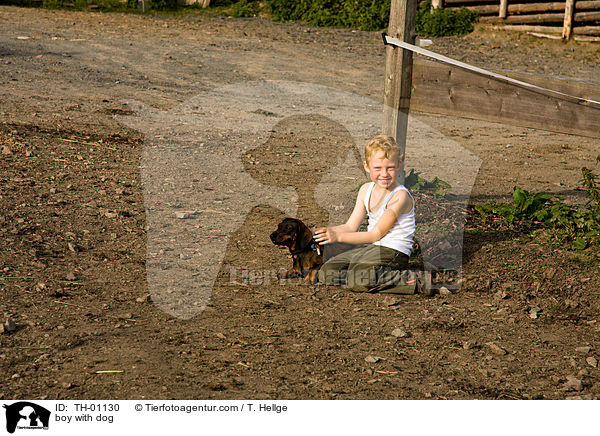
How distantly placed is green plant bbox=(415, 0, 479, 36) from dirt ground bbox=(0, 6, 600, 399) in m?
9.32

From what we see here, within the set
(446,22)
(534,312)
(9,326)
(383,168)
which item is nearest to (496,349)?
(534,312)

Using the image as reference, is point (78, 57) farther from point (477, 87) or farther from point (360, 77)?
point (477, 87)

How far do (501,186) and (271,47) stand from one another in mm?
8815

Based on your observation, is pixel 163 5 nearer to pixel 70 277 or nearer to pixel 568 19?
pixel 568 19

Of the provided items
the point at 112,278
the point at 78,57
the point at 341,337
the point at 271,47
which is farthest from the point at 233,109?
the point at 341,337

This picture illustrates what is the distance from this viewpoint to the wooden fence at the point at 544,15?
1623cm

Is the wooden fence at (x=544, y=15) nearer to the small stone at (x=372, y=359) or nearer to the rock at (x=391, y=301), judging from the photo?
the rock at (x=391, y=301)

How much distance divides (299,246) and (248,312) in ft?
1.83

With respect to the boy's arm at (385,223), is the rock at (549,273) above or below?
below

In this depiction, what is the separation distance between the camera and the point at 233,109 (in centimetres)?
1016

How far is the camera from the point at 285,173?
7172mm

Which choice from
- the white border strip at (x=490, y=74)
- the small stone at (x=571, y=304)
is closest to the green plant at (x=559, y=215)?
the white border strip at (x=490, y=74)

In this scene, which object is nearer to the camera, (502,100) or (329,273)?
(329,273)

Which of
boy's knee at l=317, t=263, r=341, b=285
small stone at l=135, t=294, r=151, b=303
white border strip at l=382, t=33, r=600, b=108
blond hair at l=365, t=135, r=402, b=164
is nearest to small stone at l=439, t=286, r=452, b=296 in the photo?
boy's knee at l=317, t=263, r=341, b=285
